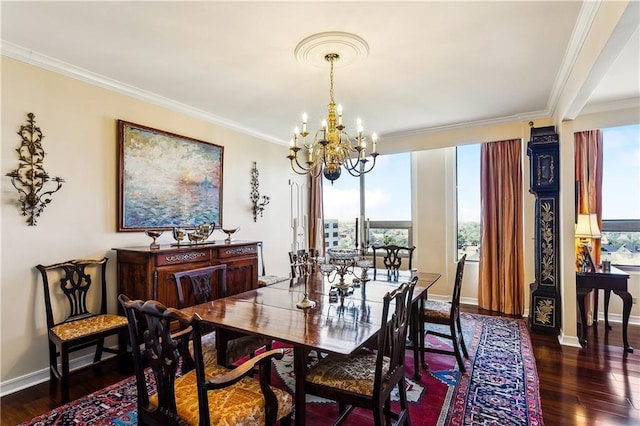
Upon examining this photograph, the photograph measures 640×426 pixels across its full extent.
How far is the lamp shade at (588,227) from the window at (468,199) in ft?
4.27

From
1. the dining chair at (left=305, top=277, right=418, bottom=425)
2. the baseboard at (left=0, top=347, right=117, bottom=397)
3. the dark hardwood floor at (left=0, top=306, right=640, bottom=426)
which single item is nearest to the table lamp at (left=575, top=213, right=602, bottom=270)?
the dark hardwood floor at (left=0, top=306, right=640, bottom=426)

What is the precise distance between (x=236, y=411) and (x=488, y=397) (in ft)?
6.33

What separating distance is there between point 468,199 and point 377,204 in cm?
149

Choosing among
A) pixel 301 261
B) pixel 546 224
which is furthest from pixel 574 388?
pixel 301 261

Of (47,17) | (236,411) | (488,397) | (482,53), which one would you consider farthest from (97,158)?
(488,397)

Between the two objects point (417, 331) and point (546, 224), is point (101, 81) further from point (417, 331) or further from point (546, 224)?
point (546, 224)

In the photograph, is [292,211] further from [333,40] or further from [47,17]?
[47,17]

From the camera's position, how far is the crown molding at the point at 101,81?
2639 mm


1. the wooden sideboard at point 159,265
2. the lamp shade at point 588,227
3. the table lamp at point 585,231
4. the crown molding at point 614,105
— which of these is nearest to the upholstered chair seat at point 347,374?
the wooden sideboard at point 159,265

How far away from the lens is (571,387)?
2.58 metres

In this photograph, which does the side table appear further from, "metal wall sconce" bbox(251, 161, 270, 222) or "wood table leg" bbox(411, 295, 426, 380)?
"metal wall sconce" bbox(251, 161, 270, 222)

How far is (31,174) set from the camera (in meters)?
2.71

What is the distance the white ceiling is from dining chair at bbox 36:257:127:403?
1.78 meters

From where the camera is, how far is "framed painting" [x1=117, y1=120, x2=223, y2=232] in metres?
3.38
